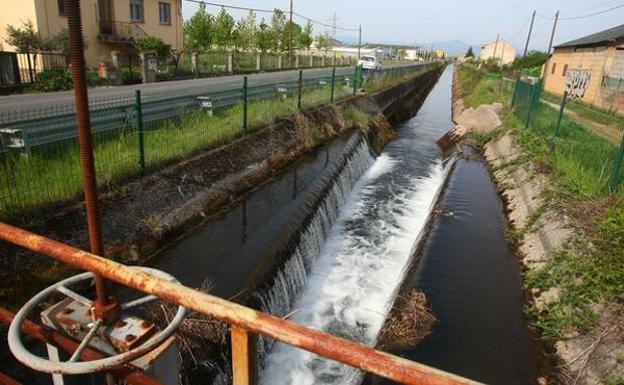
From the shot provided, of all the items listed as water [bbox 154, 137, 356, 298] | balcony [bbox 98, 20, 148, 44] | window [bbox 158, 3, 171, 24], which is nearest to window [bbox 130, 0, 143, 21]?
balcony [bbox 98, 20, 148, 44]

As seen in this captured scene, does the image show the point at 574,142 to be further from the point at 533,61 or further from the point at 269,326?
the point at 533,61

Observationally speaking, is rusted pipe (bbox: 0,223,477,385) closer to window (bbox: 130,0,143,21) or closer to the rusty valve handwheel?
the rusty valve handwheel

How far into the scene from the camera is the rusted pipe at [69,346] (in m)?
1.91

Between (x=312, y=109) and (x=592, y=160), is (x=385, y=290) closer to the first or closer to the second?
(x=592, y=160)

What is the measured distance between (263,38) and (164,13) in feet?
60.5

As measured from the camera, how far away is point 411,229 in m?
10.2

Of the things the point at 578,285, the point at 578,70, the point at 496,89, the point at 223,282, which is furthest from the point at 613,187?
the point at 578,70

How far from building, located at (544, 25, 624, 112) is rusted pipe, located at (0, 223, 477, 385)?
76.2 feet

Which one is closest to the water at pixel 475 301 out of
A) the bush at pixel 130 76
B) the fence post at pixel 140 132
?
the fence post at pixel 140 132

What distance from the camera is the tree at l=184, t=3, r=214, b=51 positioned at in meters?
36.0

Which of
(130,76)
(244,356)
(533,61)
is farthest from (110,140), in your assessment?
(533,61)

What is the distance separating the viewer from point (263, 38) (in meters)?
47.2

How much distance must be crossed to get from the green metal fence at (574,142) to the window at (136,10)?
23537mm

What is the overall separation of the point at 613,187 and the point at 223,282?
22.9 ft
